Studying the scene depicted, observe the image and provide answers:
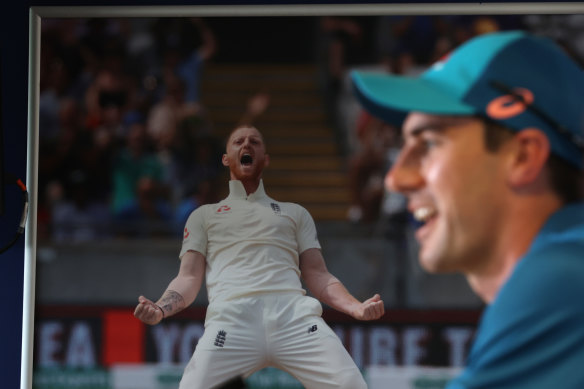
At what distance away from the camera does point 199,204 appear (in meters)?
4.10

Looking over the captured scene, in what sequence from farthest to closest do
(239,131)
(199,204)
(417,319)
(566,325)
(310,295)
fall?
(417,319) < (199,204) < (239,131) < (310,295) < (566,325)

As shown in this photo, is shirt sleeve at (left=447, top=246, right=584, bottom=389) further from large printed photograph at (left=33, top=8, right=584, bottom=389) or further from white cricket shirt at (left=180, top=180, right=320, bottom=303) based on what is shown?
large printed photograph at (left=33, top=8, right=584, bottom=389)

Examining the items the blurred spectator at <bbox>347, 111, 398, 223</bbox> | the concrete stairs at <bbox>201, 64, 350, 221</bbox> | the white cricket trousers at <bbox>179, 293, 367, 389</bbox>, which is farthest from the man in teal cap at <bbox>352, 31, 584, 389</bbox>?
the blurred spectator at <bbox>347, 111, 398, 223</bbox>

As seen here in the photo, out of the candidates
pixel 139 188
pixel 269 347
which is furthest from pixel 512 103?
pixel 139 188

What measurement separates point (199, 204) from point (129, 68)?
1019 millimetres

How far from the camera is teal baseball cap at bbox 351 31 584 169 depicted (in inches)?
52.7

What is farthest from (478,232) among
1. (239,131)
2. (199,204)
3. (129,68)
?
(129,68)

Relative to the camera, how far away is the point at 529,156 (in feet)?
4.43

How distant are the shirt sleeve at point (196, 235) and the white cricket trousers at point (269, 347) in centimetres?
32

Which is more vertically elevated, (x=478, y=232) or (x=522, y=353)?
(x=478, y=232)

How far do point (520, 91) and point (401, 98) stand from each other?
0.74 feet

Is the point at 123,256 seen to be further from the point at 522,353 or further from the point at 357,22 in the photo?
the point at 522,353

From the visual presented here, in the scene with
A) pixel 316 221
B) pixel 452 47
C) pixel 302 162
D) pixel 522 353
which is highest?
pixel 452 47

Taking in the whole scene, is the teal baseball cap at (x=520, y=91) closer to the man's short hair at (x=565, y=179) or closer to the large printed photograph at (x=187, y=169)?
the man's short hair at (x=565, y=179)
